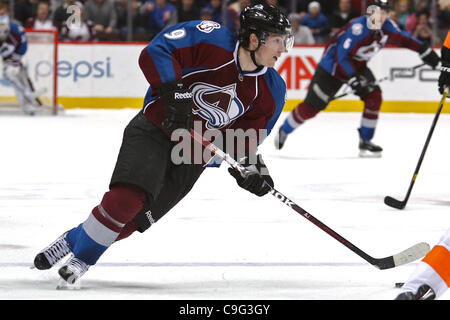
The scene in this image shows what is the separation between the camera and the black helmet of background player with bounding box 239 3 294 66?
10.8ft

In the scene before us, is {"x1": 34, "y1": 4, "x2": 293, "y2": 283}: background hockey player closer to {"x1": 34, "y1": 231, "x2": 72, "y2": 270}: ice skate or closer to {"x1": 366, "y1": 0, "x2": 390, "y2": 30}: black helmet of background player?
{"x1": 34, "y1": 231, "x2": 72, "y2": 270}: ice skate

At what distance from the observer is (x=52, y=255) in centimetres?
337

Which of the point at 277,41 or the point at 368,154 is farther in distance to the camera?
the point at 368,154

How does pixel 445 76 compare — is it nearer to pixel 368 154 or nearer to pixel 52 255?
pixel 52 255

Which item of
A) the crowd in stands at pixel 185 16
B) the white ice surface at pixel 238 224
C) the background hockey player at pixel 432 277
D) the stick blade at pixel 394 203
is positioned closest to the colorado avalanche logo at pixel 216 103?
the white ice surface at pixel 238 224

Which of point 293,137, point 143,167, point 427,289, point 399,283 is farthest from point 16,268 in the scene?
point 293,137

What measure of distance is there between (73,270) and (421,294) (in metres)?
1.10

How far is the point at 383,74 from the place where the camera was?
36.0 ft

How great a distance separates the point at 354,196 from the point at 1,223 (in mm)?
1957

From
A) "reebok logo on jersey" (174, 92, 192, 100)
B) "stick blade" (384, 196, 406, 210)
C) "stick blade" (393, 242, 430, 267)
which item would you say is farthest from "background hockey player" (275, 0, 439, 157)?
"reebok logo on jersey" (174, 92, 192, 100)

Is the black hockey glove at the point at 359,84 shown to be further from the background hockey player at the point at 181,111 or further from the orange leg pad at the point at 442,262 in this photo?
→ the orange leg pad at the point at 442,262

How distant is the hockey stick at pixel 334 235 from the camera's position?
132 inches

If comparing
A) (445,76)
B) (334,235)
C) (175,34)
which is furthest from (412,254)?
(445,76)
